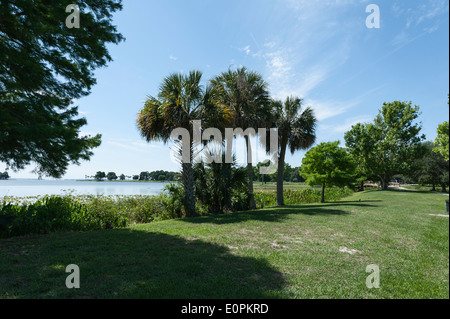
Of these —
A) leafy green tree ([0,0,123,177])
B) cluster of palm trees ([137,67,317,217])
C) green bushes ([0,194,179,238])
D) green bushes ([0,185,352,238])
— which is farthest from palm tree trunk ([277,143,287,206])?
leafy green tree ([0,0,123,177])

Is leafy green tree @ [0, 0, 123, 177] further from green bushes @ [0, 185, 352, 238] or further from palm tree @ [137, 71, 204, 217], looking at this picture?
palm tree @ [137, 71, 204, 217]

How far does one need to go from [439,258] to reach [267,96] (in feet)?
44.9

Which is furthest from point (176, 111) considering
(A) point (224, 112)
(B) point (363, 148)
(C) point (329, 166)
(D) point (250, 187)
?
(B) point (363, 148)

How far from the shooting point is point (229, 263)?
4.76 m

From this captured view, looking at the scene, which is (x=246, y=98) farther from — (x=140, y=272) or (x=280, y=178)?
(x=140, y=272)

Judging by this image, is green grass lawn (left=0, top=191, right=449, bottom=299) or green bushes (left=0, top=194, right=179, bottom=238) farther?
green bushes (left=0, top=194, right=179, bottom=238)

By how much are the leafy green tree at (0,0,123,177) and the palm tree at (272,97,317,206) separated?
14.1 metres

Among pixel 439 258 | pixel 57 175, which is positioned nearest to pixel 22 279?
pixel 57 175

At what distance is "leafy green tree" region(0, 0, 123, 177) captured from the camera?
598 cm

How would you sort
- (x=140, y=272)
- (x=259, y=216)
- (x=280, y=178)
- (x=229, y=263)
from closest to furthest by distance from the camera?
(x=140, y=272), (x=229, y=263), (x=259, y=216), (x=280, y=178)

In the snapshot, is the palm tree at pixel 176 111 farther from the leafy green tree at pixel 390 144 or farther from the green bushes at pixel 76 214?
the leafy green tree at pixel 390 144

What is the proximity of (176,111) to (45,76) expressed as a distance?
563 cm

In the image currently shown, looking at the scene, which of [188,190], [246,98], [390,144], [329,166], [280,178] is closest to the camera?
[188,190]

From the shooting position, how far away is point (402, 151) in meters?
43.5
